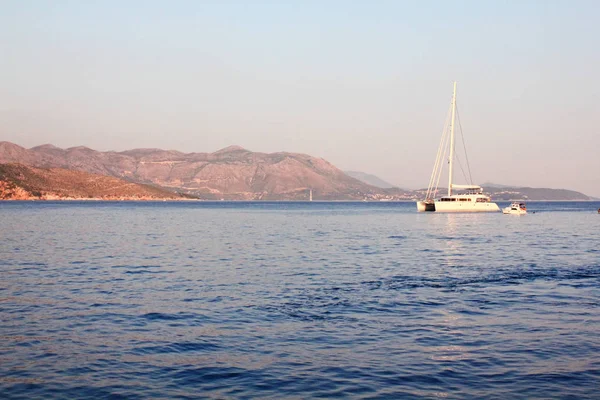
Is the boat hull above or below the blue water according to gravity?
above

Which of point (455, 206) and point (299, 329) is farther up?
point (455, 206)

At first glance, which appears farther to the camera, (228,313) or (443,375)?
(228,313)

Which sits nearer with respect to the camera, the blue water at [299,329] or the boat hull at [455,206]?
the blue water at [299,329]

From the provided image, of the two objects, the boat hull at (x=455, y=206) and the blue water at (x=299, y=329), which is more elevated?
the boat hull at (x=455, y=206)

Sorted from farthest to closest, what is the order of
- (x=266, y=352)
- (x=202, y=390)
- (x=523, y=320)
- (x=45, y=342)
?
(x=523, y=320) → (x=45, y=342) → (x=266, y=352) → (x=202, y=390)

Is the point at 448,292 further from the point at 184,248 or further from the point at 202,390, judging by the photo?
the point at 184,248

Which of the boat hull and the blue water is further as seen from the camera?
the boat hull

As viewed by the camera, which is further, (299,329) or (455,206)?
(455,206)

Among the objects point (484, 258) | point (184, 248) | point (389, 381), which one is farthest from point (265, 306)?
point (184, 248)

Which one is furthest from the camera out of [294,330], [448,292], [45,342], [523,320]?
[448,292]

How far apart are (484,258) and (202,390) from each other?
31517 millimetres

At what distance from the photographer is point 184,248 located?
157 ft

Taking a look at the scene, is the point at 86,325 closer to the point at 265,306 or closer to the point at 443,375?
the point at 265,306

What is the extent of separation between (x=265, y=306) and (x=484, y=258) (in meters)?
23.1
